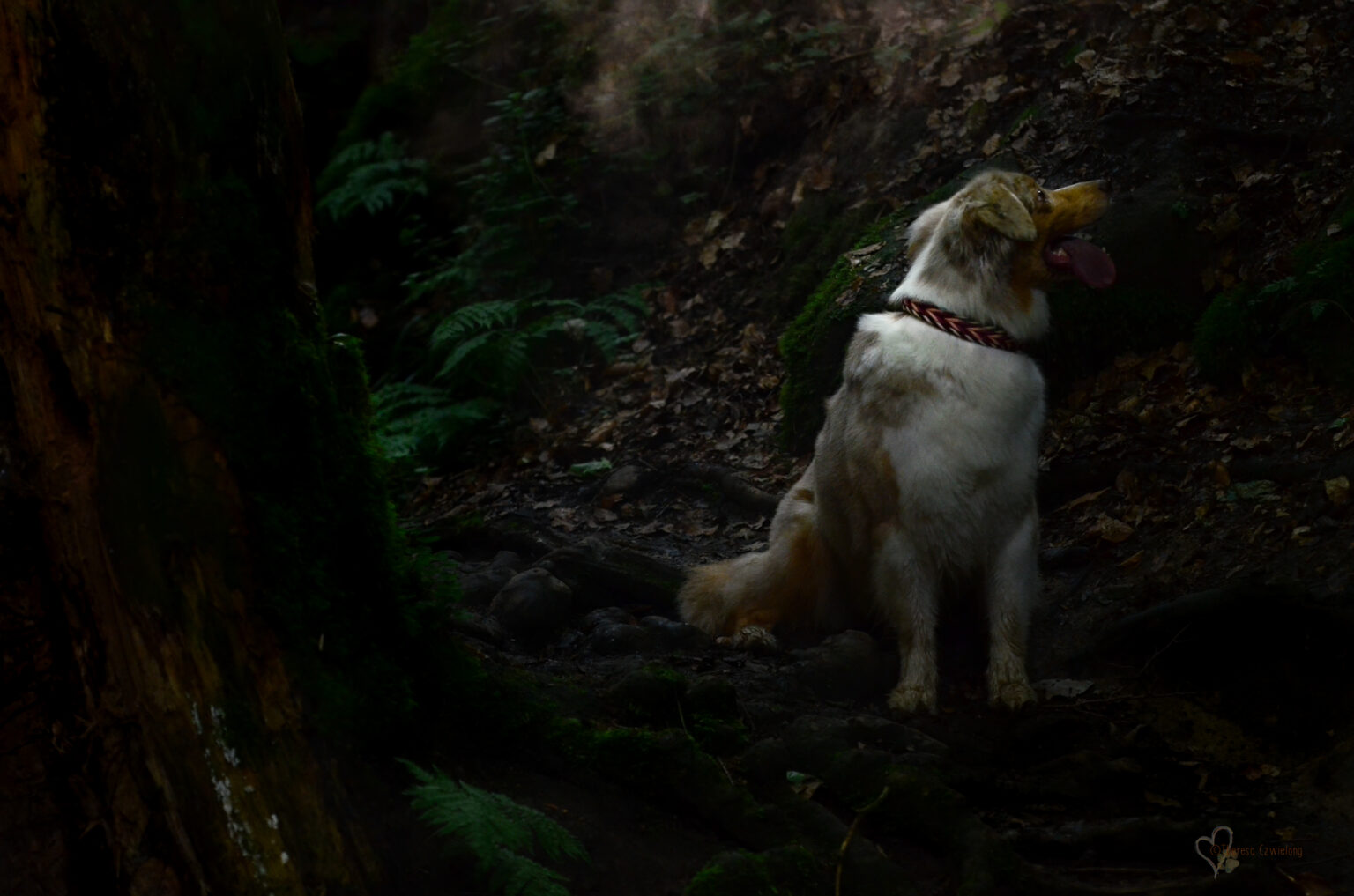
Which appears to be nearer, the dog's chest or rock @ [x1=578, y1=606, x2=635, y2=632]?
the dog's chest

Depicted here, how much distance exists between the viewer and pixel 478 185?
1287 centimetres

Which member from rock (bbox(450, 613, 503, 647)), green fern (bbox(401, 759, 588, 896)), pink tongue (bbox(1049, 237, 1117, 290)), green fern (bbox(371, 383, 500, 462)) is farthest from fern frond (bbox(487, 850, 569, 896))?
green fern (bbox(371, 383, 500, 462))

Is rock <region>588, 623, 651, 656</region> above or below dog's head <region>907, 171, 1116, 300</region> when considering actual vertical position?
below

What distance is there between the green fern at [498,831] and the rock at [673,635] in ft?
8.06

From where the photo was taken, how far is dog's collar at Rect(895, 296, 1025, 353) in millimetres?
5145

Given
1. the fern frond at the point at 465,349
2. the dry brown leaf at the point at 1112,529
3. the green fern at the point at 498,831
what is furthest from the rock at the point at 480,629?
the fern frond at the point at 465,349

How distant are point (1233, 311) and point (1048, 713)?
308 centimetres

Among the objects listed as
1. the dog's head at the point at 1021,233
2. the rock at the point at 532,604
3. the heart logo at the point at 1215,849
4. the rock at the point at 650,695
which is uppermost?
the dog's head at the point at 1021,233

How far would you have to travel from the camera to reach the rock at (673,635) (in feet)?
18.4

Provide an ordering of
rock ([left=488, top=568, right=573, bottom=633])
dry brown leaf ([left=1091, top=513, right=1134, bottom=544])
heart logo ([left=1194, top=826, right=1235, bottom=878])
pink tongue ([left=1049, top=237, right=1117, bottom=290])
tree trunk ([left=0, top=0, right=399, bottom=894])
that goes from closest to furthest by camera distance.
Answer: tree trunk ([left=0, top=0, right=399, bottom=894]) < heart logo ([left=1194, top=826, right=1235, bottom=878]) < pink tongue ([left=1049, top=237, right=1117, bottom=290]) < rock ([left=488, top=568, right=573, bottom=633]) < dry brown leaf ([left=1091, top=513, right=1134, bottom=544])

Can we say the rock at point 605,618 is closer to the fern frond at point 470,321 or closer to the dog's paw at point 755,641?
the dog's paw at point 755,641

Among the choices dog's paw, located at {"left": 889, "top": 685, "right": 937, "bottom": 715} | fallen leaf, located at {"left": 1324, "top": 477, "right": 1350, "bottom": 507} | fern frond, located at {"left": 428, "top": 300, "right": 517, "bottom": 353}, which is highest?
fern frond, located at {"left": 428, "top": 300, "right": 517, "bottom": 353}

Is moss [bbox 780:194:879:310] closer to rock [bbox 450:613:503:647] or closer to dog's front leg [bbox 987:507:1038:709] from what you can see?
dog's front leg [bbox 987:507:1038:709]

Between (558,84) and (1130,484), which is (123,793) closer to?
(1130,484)
